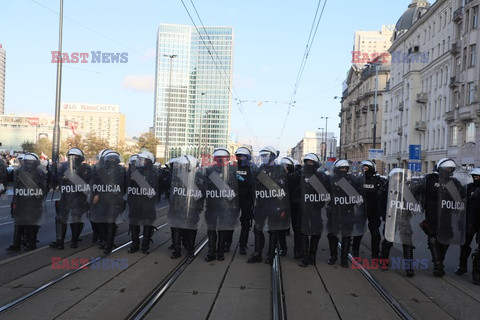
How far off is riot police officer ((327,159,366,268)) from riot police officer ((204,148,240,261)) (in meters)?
1.76

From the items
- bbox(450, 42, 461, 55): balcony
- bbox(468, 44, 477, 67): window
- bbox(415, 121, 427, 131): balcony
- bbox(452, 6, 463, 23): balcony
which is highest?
bbox(452, 6, 463, 23): balcony

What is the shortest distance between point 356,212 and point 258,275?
2187mm

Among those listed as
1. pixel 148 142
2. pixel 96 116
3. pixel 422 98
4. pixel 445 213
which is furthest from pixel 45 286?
pixel 96 116

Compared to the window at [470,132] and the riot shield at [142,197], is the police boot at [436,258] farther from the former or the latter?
the window at [470,132]

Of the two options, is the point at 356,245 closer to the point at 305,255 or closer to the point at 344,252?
the point at 344,252

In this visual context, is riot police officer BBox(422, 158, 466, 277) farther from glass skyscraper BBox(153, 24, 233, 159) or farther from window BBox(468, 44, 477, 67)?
glass skyscraper BBox(153, 24, 233, 159)

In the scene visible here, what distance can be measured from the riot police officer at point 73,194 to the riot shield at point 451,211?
6440 mm

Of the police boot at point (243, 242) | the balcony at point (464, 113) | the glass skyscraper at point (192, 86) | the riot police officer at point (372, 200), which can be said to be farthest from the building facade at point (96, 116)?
the riot police officer at point (372, 200)

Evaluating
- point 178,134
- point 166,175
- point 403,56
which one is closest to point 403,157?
point 403,56

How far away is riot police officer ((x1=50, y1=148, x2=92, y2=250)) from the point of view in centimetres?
922

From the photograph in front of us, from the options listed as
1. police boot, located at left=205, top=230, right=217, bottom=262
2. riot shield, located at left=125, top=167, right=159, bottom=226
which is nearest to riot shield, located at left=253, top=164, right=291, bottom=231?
police boot, located at left=205, top=230, right=217, bottom=262

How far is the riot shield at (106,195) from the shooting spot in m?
9.11

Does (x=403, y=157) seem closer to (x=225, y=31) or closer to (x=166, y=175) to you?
(x=166, y=175)

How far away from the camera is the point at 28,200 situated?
9.16 meters
